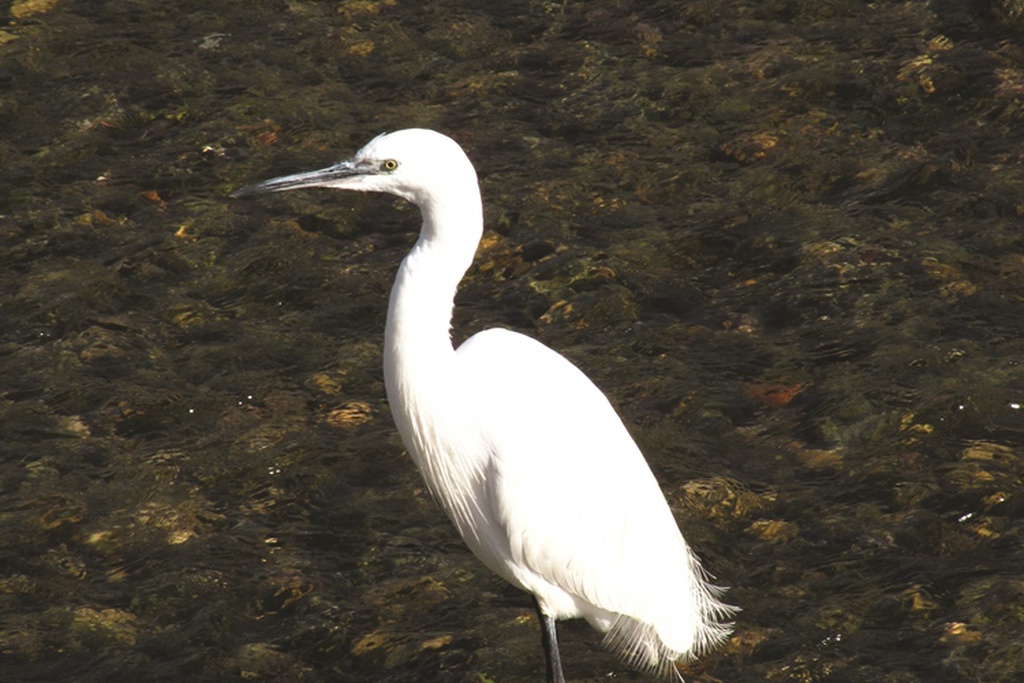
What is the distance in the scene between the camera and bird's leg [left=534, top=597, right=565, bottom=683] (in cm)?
366

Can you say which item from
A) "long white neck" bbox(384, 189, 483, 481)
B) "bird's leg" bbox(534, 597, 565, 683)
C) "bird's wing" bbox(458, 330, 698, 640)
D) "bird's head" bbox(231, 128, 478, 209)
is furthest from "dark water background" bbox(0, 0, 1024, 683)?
"bird's head" bbox(231, 128, 478, 209)

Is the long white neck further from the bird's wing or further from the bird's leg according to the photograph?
the bird's leg

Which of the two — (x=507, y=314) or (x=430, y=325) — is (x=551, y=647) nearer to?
(x=430, y=325)

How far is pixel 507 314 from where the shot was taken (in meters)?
5.20

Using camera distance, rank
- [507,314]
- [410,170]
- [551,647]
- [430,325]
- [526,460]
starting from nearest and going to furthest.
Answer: [410,170] < [430,325] < [526,460] < [551,647] < [507,314]

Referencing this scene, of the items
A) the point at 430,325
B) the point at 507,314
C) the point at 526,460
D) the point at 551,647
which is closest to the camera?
the point at 430,325

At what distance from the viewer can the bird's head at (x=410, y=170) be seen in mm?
3160

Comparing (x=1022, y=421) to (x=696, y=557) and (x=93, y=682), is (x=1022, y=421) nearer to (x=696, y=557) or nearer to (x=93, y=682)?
(x=696, y=557)

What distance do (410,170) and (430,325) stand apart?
1.26 feet

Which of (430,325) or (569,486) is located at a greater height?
(430,325)

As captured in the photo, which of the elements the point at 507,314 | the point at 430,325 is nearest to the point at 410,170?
the point at 430,325

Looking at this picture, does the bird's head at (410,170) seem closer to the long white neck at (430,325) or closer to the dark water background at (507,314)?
the long white neck at (430,325)

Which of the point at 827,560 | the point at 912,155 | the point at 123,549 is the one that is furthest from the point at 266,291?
the point at 912,155

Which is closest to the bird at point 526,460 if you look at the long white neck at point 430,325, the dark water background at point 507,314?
the long white neck at point 430,325
